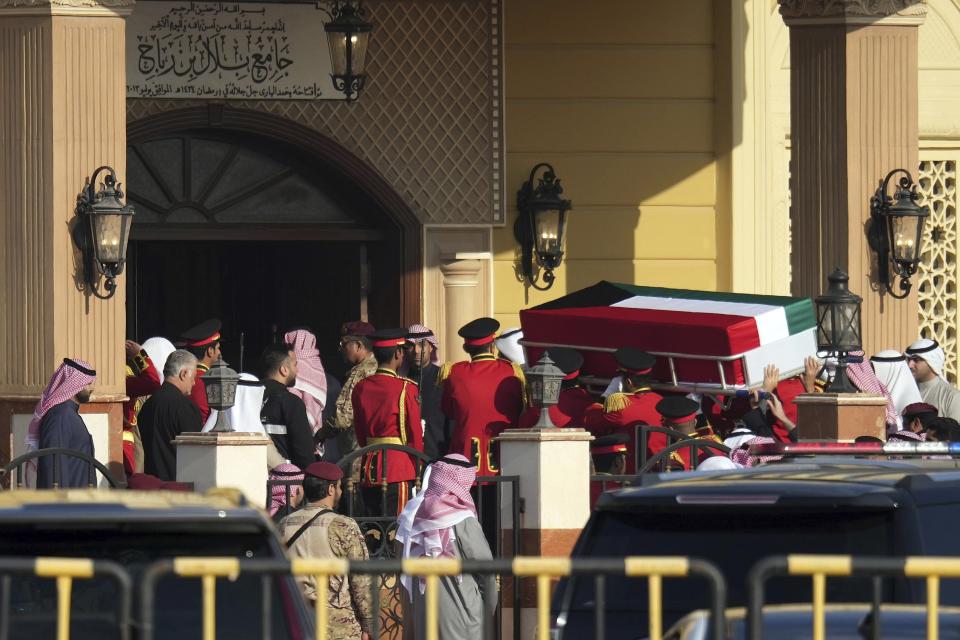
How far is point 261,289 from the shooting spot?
16.3 metres

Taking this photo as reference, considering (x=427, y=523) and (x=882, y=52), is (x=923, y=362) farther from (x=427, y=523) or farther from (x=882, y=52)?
(x=427, y=523)

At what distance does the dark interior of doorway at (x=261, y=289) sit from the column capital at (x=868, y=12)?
4.23 meters

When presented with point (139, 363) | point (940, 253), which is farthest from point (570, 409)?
point (940, 253)

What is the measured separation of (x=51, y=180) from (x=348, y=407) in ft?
7.18

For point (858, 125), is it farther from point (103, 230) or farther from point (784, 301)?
point (103, 230)

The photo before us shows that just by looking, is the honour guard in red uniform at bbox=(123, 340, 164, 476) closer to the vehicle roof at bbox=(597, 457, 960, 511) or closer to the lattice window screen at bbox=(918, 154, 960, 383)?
the vehicle roof at bbox=(597, 457, 960, 511)

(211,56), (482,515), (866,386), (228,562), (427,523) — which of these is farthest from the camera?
(211,56)

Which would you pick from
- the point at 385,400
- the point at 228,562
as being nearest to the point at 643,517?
the point at 228,562

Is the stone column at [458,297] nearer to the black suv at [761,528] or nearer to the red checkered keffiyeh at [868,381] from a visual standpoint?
the red checkered keffiyeh at [868,381]

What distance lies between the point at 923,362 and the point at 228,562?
30.4ft

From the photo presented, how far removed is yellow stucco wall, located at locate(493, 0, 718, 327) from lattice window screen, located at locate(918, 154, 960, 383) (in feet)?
5.81

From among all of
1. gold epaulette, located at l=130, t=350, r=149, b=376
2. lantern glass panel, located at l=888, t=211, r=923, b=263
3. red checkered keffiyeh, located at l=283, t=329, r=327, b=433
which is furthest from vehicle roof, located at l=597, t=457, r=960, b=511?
lantern glass panel, located at l=888, t=211, r=923, b=263

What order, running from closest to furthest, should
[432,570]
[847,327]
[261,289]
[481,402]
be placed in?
[432,570], [847,327], [481,402], [261,289]

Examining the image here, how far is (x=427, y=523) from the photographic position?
380 inches
